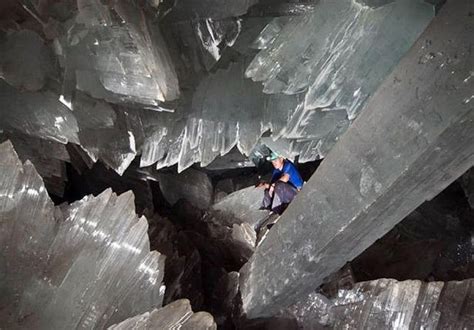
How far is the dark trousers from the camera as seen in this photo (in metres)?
1.63

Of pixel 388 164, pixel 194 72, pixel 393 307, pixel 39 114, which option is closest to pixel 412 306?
pixel 393 307

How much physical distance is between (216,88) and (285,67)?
21 cm

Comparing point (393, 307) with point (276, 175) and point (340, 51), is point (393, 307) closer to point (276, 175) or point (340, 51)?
point (340, 51)

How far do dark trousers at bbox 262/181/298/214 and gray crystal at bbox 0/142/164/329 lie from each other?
62 centimetres

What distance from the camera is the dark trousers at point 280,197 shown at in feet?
5.33

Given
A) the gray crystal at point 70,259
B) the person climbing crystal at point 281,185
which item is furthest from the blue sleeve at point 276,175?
the gray crystal at point 70,259

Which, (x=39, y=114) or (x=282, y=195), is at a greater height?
(x=39, y=114)

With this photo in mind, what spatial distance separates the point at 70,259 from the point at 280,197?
2.35 feet

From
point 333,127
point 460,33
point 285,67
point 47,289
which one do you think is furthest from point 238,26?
point 47,289

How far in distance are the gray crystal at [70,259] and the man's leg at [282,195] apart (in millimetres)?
620

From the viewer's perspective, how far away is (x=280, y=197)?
1629 millimetres

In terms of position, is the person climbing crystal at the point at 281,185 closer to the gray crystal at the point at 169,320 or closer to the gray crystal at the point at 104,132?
the gray crystal at the point at 104,132

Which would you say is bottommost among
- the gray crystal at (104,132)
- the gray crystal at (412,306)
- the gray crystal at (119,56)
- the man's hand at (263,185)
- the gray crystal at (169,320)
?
the man's hand at (263,185)

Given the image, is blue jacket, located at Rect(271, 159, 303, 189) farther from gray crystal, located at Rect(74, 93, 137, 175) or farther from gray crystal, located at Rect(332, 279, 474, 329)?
gray crystal, located at Rect(332, 279, 474, 329)
